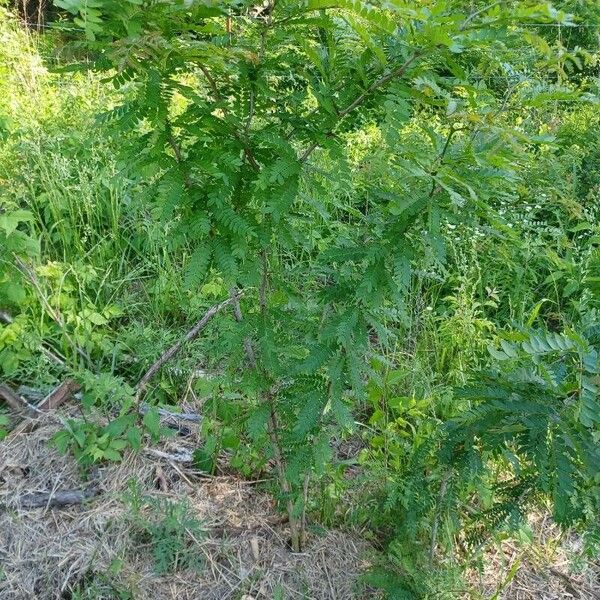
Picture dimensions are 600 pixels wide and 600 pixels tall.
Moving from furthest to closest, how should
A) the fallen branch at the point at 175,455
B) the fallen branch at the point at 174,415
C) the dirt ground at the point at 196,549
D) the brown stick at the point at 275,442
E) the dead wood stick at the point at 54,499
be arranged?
the fallen branch at the point at 174,415
the fallen branch at the point at 175,455
the dead wood stick at the point at 54,499
the dirt ground at the point at 196,549
the brown stick at the point at 275,442

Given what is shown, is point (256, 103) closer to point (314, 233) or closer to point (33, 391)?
point (314, 233)

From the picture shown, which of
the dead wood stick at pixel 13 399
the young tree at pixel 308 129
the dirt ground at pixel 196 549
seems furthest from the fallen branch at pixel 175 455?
the young tree at pixel 308 129

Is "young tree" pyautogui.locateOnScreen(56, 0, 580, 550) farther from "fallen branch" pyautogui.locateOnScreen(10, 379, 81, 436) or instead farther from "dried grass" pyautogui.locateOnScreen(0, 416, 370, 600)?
"fallen branch" pyautogui.locateOnScreen(10, 379, 81, 436)

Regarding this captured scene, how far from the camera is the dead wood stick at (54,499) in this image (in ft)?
7.68

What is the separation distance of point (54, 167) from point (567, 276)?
274cm

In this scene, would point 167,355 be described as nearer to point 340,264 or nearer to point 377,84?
point 340,264

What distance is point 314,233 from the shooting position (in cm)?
286

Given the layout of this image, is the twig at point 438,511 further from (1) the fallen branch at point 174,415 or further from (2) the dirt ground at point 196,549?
(1) the fallen branch at point 174,415

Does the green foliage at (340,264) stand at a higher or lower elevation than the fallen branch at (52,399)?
higher

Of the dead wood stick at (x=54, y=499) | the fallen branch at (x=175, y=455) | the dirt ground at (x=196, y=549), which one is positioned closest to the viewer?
the dirt ground at (x=196, y=549)

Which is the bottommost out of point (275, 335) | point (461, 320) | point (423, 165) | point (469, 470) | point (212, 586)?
point (212, 586)

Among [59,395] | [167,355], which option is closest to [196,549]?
[167,355]

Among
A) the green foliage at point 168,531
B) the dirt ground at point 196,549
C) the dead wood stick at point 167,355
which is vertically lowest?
the dirt ground at point 196,549

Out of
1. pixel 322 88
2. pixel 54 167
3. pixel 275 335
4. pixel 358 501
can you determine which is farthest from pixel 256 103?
pixel 54 167
